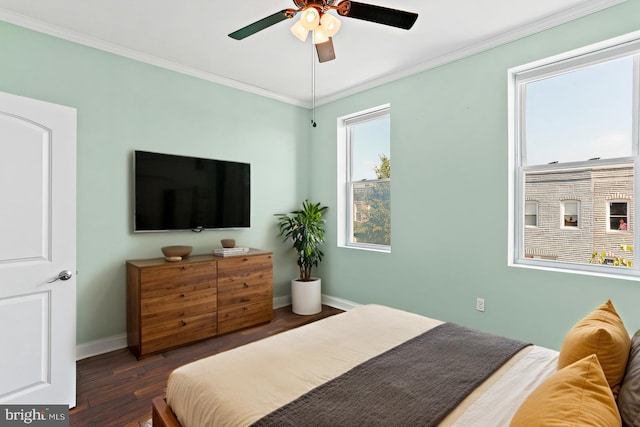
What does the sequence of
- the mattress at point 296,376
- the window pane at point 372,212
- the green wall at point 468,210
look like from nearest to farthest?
1. the mattress at point 296,376
2. the green wall at point 468,210
3. the window pane at point 372,212

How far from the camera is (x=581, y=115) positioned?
2564 millimetres

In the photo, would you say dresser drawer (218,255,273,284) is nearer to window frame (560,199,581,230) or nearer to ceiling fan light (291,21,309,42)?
ceiling fan light (291,21,309,42)

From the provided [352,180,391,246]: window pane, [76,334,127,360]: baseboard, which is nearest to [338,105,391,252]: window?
[352,180,391,246]: window pane

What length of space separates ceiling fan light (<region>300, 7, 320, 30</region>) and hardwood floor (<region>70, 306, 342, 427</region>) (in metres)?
2.55

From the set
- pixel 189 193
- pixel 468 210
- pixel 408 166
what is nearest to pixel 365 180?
pixel 408 166

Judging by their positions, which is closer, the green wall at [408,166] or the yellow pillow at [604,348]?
the yellow pillow at [604,348]

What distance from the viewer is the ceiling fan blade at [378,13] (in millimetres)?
1731

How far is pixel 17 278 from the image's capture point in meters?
1.98

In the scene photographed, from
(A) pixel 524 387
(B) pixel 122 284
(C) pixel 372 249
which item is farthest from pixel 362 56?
(B) pixel 122 284

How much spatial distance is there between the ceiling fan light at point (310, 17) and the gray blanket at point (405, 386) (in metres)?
1.79

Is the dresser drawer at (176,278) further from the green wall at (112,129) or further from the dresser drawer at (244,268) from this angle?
the green wall at (112,129)

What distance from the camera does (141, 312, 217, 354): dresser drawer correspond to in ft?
9.30

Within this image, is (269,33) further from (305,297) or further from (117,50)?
(305,297)

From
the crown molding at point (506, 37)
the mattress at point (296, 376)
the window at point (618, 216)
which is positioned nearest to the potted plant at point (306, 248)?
the crown molding at point (506, 37)
